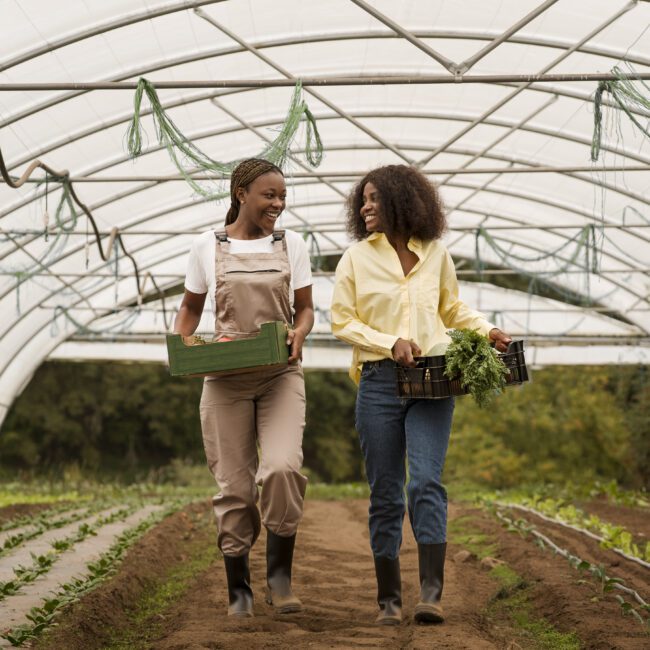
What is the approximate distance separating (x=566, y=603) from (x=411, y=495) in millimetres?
1150

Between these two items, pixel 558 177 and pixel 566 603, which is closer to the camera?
pixel 566 603

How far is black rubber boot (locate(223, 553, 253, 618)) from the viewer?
153 inches

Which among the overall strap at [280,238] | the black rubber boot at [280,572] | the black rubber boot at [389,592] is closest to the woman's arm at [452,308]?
the overall strap at [280,238]

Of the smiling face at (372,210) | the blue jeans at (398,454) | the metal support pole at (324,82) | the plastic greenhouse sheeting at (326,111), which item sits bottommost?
the blue jeans at (398,454)

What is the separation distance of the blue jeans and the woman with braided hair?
0.91 feet

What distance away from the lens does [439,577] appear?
3711mm

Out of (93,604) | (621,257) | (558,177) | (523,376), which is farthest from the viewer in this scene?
(621,257)

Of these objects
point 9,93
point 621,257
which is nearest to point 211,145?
point 9,93

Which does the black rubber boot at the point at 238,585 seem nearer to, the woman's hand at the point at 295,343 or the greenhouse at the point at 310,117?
the greenhouse at the point at 310,117

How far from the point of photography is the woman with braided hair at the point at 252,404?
387cm

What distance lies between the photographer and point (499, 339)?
387cm

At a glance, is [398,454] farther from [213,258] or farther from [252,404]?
[213,258]

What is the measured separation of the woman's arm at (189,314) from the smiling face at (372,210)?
2.40 feet

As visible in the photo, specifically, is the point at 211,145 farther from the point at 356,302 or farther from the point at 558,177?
the point at 356,302
